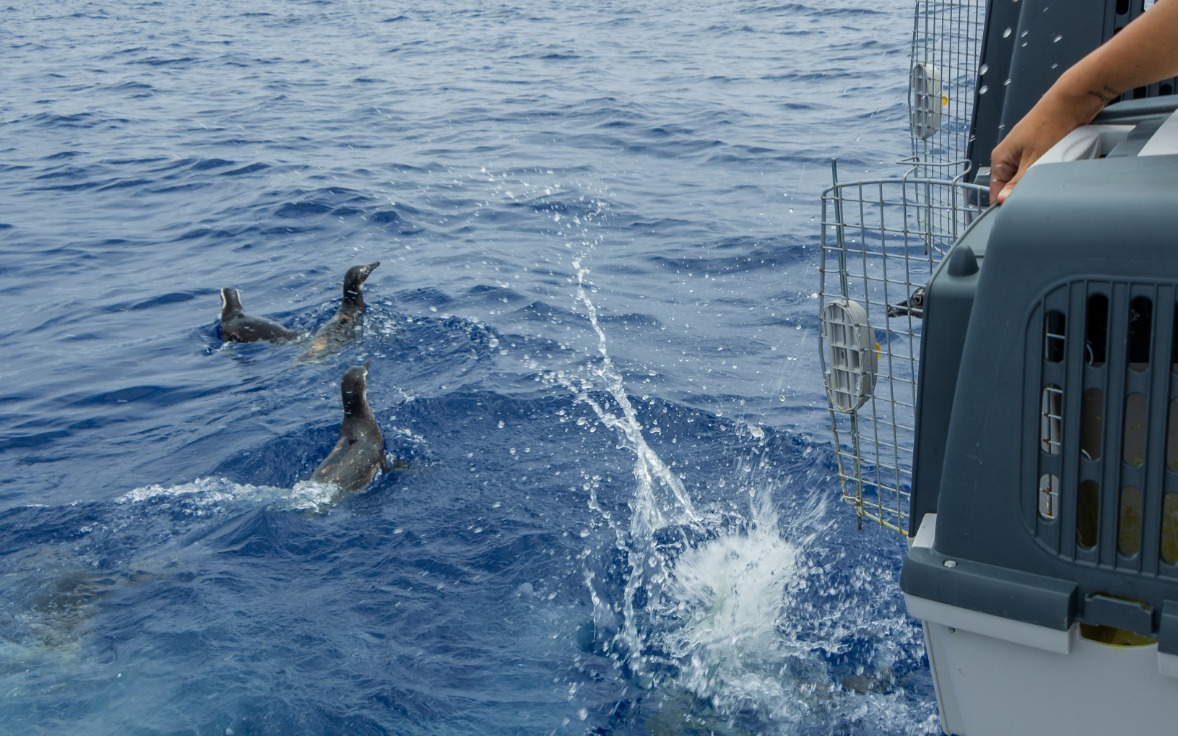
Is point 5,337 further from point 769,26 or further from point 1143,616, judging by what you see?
point 769,26

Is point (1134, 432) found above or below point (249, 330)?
above

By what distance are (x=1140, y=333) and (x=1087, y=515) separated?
336 mm

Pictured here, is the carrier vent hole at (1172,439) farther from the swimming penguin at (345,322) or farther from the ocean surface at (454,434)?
the swimming penguin at (345,322)

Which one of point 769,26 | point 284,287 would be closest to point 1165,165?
point 284,287

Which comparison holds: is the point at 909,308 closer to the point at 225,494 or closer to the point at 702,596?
the point at 702,596

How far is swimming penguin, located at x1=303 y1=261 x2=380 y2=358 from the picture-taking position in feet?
28.7

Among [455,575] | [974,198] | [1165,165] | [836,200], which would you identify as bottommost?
[455,575]

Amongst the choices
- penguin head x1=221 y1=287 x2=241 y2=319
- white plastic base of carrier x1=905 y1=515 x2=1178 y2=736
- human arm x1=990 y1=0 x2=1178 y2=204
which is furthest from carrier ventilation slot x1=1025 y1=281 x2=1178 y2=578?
penguin head x1=221 y1=287 x2=241 y2=319

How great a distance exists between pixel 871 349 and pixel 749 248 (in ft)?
26.0

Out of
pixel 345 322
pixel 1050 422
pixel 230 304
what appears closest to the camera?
pixel 1050 422

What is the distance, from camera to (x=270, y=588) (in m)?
5.57

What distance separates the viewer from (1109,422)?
184 centimetres

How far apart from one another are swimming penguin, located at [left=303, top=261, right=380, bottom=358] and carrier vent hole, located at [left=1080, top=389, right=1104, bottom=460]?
7.37 metres

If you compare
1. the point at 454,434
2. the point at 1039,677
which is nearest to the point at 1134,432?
the point at 1039,677
